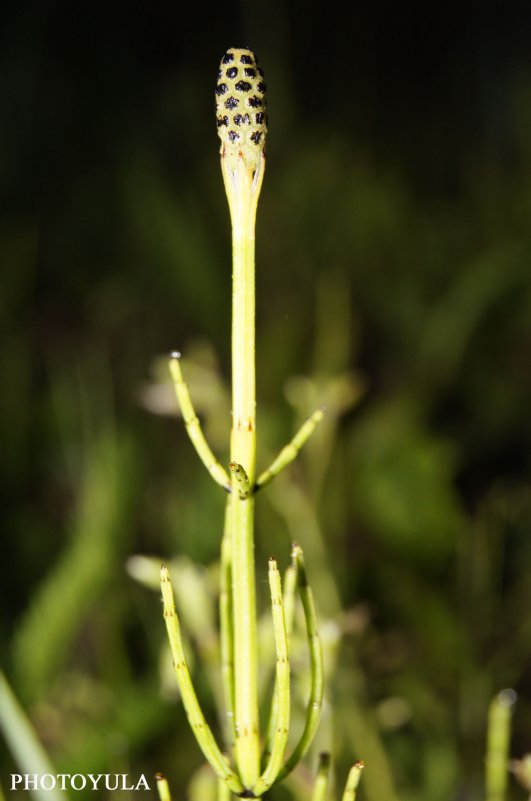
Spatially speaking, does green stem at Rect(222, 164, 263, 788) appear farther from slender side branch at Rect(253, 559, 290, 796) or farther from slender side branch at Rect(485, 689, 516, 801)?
slender side branch at Rect(485, 689, 516, 801)

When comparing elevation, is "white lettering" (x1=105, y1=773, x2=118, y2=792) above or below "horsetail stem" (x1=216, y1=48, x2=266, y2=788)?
below

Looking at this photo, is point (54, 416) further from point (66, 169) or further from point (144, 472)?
point (66, 169)

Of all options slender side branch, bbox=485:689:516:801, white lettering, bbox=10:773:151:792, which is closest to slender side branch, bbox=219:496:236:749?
slender side branch, bbox=485:689:516:801

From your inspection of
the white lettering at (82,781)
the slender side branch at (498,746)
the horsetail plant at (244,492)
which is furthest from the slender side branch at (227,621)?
the white lettering at (82,781)

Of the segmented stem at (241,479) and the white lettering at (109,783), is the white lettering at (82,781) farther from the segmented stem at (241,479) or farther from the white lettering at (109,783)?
the segmented stem at (241,479)

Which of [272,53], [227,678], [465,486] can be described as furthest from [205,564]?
[272,53]

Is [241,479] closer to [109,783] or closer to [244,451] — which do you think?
[244,451]

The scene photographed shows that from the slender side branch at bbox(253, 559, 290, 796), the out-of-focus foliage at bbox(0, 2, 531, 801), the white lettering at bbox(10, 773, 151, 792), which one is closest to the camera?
the slender side branch at bbox(253, 559, 290, 796)
